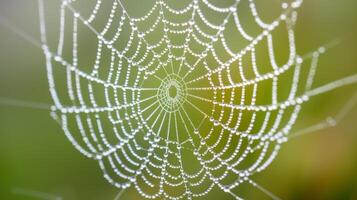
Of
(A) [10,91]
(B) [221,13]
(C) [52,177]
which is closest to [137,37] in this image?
(B) [221,13]

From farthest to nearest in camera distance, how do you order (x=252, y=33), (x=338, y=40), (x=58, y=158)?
(x=58, y=158) → (x=252, y=33) → (x=338, y=40)

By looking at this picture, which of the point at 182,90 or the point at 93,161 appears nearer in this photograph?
the point at 182,90

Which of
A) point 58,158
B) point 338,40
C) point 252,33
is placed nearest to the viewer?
point 338,40

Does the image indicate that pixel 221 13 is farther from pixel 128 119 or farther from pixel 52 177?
pixel 52 177

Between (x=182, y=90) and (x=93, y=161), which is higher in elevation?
(x=182, y=90)
